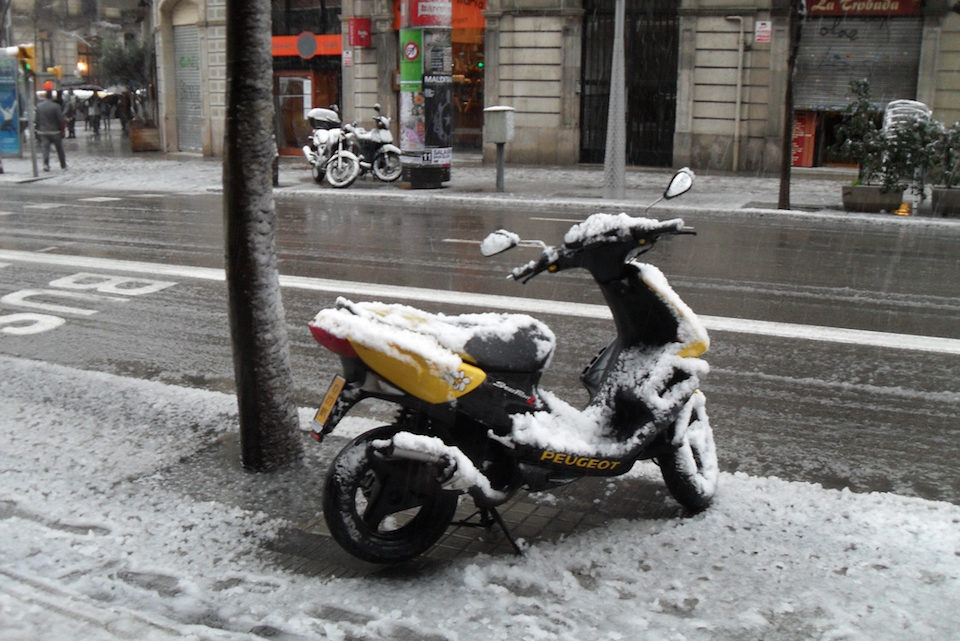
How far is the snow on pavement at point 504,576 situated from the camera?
3398 mm

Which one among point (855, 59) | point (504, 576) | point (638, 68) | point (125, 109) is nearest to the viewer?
point (504, 576)

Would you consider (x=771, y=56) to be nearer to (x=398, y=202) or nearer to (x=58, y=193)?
(x=398, y=202)

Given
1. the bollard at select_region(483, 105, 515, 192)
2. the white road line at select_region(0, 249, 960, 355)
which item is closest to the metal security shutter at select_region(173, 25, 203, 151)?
the bollard at select_region(483, 105, 515, 192)

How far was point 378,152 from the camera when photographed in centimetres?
2086

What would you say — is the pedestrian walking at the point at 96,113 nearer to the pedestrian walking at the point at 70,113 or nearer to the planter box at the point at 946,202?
the pedestrian walking at the point at 70,113

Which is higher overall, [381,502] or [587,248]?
[587,248]

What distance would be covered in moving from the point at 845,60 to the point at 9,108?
2108cm

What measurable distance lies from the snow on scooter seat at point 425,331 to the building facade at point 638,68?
58.7 feet

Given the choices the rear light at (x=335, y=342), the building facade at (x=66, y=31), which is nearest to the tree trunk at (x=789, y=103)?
the rear light at (x=335, y=342)

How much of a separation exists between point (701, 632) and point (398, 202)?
49.8 feet

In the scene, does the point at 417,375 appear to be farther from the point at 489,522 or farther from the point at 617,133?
the point at 617,133

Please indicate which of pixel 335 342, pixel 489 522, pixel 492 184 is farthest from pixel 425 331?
pixel 492 184

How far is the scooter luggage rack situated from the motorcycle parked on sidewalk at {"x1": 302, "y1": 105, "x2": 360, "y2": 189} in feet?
54.7

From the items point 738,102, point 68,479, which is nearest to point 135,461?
point 68,479
